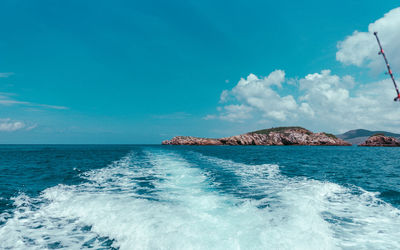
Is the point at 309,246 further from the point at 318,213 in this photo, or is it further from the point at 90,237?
the point at 90,237

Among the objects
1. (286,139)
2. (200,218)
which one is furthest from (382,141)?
(200,218)

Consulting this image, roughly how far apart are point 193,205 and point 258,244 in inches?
163

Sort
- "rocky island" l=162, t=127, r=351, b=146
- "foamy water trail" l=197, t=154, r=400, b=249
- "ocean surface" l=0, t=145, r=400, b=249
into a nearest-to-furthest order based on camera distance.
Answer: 1. "ocean surface" l=0, t=145, r=400, b=249
2. "foamy water trail" l=197, t=154, r=400, b=249
3. "rocky island" l=162, t=127, r=351, b=146

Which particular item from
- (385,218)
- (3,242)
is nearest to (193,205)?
(3,242)

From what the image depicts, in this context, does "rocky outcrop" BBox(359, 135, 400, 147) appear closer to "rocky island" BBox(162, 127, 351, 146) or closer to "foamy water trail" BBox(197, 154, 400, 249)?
"rocky island" BBox(162, 127, 351, 146)

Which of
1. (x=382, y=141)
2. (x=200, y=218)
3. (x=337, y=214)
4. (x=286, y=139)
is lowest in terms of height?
(x=337, y=214)

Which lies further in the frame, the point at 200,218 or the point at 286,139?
the point at 286,139

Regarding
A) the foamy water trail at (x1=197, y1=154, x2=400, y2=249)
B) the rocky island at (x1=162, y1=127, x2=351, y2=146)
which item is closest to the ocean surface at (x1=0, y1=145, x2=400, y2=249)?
the foamy water trail at (x1=197, y1=154, x2=400, y2=249)

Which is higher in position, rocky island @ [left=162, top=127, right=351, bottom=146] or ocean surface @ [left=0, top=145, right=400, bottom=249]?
rocky island @ [left=162, top=127, right=351, bottom=146]

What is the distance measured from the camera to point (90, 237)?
6.12m

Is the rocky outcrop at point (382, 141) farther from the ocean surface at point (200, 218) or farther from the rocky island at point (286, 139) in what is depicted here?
the ocean surface at point (200, 218)

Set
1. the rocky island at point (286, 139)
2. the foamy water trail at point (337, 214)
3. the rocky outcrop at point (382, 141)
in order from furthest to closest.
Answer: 1. the rocky island at point (286, 139)
2. the rocky outcrop at point (382, 141)
3. the foamy water trail at point (337, 214)

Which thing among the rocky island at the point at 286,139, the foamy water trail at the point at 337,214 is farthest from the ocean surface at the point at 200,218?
the rocky island at the point at 286,139

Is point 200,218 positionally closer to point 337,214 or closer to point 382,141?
point 337,214
